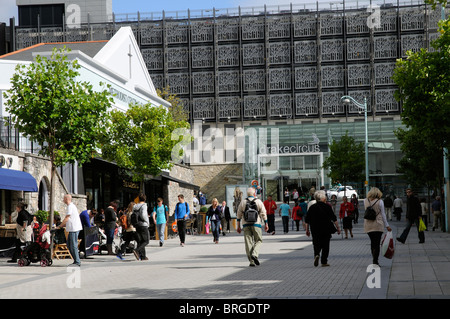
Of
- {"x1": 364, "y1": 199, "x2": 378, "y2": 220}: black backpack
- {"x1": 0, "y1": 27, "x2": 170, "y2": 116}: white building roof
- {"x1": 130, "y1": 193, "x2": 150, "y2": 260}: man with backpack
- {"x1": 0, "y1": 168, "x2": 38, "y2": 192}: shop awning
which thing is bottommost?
{"x1": 130, "y1": 193, "x2": 150, "y2": 260}: man with backpack

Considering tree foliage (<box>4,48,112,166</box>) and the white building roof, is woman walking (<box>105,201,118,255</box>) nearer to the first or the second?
tree foliage (<box>4,48,112,166</box>)

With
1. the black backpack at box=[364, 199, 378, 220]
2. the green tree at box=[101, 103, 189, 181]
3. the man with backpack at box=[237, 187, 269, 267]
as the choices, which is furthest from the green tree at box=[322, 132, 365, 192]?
the black backpack at box=[364, 199, 378, 220]

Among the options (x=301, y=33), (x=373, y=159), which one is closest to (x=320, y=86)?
(x=301, y=33)

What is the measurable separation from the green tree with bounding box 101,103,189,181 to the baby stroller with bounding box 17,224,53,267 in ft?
38.0

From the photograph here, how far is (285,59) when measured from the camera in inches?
3017

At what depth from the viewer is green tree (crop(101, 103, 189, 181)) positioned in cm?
2980

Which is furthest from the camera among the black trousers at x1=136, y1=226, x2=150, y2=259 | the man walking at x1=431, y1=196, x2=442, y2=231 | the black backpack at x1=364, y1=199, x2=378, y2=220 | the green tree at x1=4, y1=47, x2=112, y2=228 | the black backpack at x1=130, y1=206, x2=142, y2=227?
the man walking at x1=431, y1=196, x2=442, y2=231

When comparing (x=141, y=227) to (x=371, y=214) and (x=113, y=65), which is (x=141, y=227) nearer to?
(x=371, y=214)

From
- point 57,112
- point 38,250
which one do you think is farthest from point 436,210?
point 38,250

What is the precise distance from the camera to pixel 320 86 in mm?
76312

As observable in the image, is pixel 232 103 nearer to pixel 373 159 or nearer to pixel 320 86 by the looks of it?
pixel 320 86

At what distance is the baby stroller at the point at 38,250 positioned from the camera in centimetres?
1772
